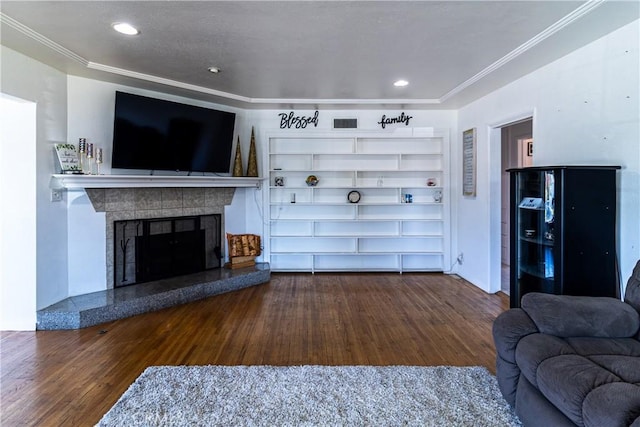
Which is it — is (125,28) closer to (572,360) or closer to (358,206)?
(572,360)

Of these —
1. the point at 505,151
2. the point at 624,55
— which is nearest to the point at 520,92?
the point at 624,55

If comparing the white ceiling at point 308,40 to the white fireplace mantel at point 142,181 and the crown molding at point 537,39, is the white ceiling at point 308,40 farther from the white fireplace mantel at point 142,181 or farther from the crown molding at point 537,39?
the white fireplace mantel at point 142,181

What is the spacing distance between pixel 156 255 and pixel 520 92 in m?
4.55

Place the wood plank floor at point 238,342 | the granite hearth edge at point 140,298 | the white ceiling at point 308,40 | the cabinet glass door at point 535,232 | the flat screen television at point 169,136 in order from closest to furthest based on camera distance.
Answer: the wood plank floor at point 238,342 → the white ceiling at point 308,40 → the cabinet glass door at point 535,232 → the granite hearth edge at point 140,298 → the flat screen television at point 169,136

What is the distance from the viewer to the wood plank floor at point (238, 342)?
7.27ft

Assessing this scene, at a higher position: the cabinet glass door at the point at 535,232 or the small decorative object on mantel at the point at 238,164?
the small decorative object on mantel at the point at 238,164

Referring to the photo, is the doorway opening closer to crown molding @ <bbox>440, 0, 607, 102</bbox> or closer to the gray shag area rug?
crown molding @ <bbox>440, 0, 607, 102</bbox>

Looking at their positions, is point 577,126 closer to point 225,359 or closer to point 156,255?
point 225,359

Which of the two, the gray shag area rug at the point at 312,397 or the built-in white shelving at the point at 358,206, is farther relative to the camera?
the built-in white shelving at the point at 358,206

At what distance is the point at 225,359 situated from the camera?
2609 millimetres

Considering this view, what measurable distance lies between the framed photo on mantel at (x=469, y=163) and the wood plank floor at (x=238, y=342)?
143 centimetres

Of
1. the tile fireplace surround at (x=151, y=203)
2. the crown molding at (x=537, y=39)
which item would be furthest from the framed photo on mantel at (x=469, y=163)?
the tile fireplace surround at (x=151, y=203)

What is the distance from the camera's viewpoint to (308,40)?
9.45ft

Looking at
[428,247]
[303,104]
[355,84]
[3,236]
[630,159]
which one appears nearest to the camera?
[630,159]
